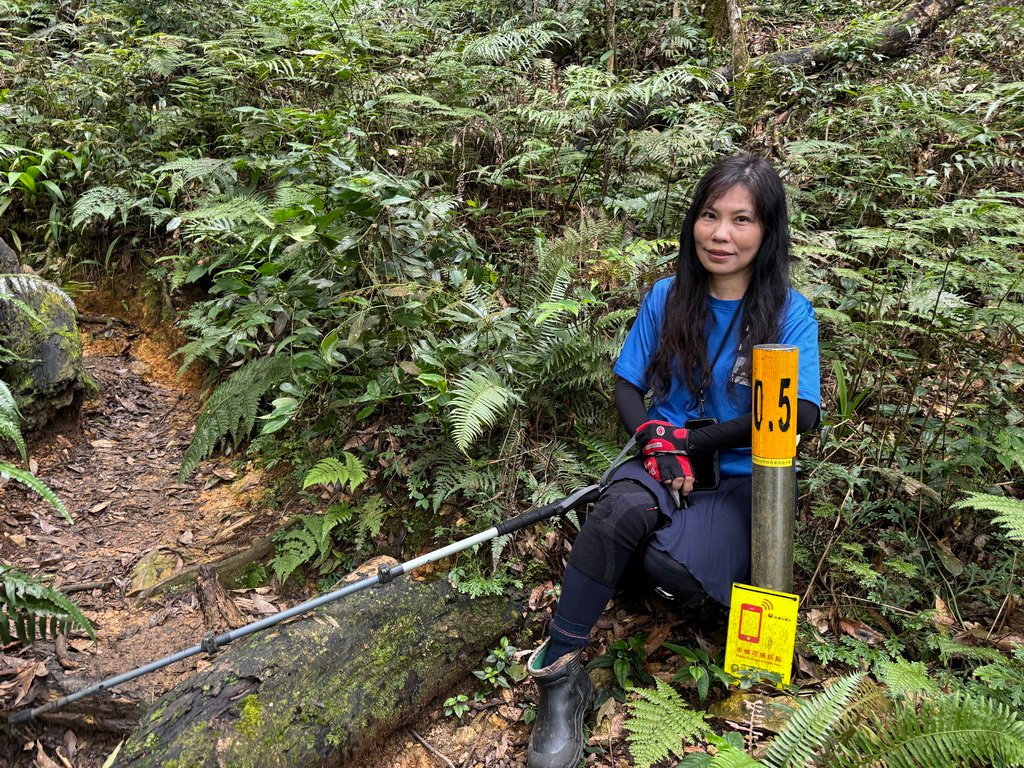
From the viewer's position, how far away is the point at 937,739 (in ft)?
6.11

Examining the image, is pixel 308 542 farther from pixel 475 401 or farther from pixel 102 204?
pixel 102 204

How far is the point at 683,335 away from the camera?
2869 millimetres

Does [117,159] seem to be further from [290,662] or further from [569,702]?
[569,702]

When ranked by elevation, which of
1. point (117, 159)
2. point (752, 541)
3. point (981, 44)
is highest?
point (981, 44)

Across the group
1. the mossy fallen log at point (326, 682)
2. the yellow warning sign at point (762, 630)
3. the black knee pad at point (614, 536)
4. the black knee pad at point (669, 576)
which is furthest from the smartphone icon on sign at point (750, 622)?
the mossy fallen log at point (326, 682)

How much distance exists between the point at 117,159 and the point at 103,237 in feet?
2.42

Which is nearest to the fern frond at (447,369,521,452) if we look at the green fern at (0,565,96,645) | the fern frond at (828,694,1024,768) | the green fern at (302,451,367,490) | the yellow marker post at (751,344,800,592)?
the green fern at (302,451,367,490)

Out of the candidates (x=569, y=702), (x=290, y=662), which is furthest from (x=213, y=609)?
(x=569, y=702)

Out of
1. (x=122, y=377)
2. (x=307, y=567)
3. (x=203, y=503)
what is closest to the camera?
(x=307, y=567)

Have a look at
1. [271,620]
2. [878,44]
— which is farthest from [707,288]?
[878,44]

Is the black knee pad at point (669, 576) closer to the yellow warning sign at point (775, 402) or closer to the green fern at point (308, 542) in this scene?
the yellow warning sign at point (775, 402)

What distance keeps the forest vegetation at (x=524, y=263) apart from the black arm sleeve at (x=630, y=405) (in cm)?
51

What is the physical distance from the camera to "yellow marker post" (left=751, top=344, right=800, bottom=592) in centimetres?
234

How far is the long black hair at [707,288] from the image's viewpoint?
272 cm
